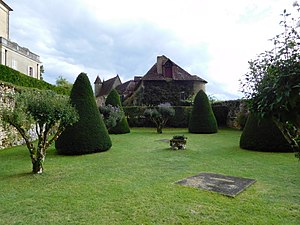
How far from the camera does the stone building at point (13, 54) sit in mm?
21792

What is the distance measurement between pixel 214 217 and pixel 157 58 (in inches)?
1017

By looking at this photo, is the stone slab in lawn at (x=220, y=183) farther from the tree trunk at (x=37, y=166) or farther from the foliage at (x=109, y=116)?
the foliage at (x=109, y=116)

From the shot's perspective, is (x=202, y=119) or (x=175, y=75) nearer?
(x=202, y=119)

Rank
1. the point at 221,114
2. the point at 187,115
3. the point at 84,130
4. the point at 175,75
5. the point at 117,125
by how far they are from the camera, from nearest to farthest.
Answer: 1. the point at 84,130
2. the point at 117,125
3. the point at 221,114
4. the point at 187,115
5. the point at 175,75

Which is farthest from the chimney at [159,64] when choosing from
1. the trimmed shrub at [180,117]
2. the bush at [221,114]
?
the bush at [221,114]

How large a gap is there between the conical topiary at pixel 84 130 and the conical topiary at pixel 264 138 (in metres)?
5.98

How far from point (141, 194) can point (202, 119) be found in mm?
12637

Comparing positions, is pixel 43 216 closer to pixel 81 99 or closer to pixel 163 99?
pixel 81 99

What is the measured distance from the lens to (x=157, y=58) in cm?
2742

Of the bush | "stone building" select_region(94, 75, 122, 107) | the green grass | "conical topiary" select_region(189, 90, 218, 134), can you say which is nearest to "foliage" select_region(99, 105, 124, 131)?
the green grass

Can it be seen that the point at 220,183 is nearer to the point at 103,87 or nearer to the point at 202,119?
the point at 202,119

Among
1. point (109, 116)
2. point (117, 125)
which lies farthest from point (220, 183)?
point (117, 125)

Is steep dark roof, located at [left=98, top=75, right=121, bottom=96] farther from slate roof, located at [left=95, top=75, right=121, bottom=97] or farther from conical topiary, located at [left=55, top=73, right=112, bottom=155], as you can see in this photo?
conical topiary, located at [left=55, top=73, right=112, bottom=155]

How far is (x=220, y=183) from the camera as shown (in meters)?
4.57
